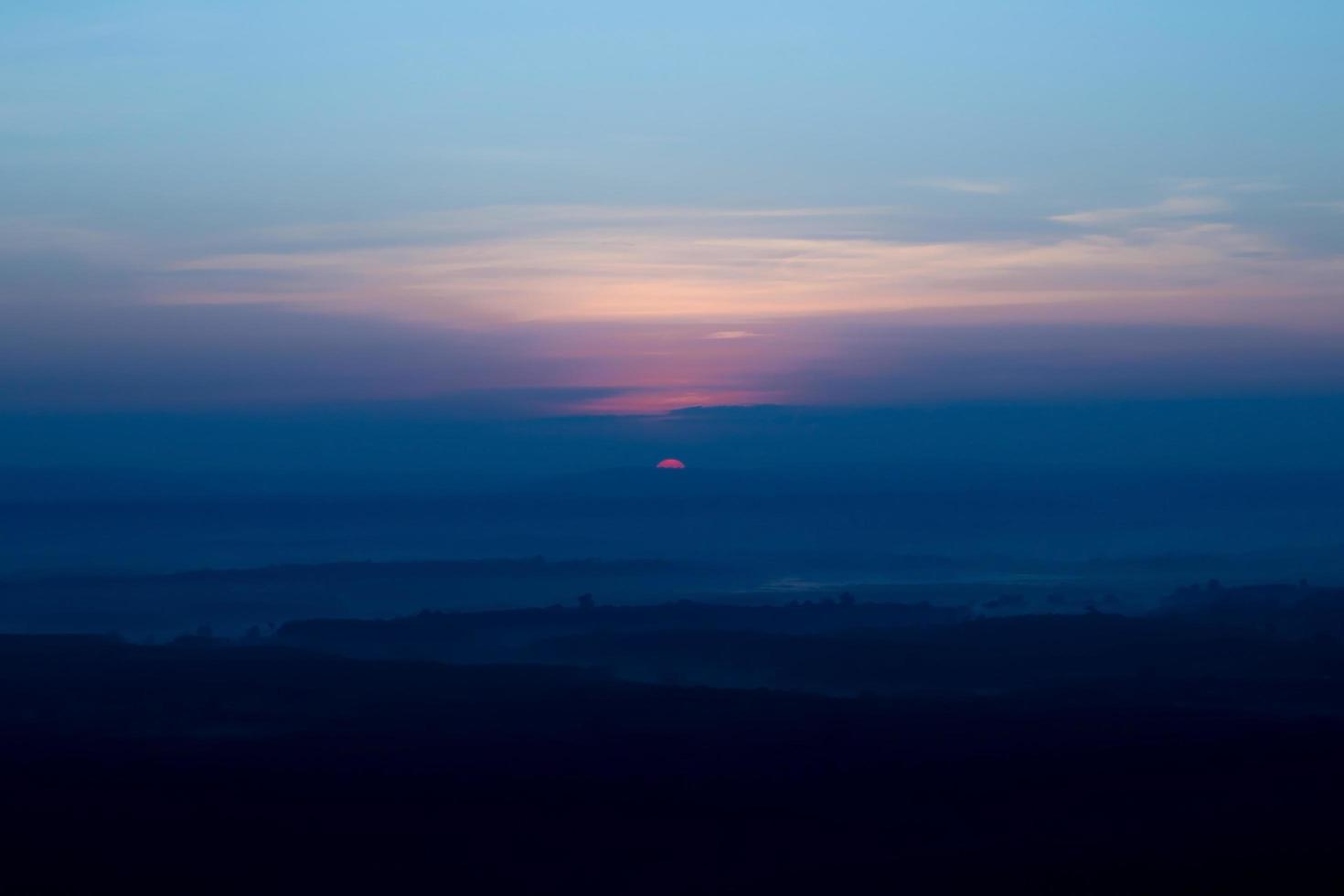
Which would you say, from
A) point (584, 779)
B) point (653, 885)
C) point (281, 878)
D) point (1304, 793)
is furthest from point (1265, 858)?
point (281, 878)

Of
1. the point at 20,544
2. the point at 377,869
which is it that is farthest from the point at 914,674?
the point at 20,544

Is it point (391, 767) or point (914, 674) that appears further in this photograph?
point (914, 674)

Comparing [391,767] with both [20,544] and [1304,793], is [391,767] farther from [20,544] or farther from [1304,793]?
[20,544]

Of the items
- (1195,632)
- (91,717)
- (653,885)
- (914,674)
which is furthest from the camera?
(1195,632)

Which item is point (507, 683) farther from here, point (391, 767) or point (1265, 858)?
point (1265, 858)

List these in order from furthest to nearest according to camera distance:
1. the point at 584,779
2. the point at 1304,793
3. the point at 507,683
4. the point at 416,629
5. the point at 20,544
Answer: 1. the point at 20,544
2. the point at 416,629
3. the point at 507,683
4. the point at 584,779
5. the point at 1304,793

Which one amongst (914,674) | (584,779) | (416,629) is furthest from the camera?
(416,629)
